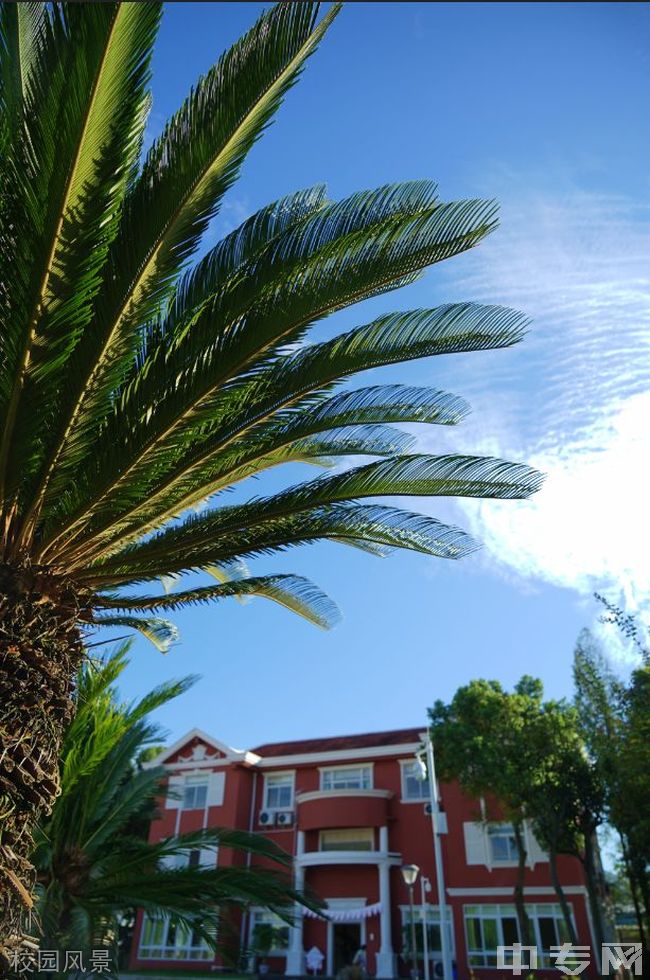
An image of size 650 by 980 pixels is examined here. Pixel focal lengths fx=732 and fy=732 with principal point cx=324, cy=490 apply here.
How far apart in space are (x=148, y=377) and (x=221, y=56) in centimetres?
232

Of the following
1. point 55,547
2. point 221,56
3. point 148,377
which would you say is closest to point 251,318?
point 148,377

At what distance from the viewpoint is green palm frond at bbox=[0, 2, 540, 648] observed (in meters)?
4.55

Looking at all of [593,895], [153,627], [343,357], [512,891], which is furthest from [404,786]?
[343,357]

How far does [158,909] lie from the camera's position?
9445mm

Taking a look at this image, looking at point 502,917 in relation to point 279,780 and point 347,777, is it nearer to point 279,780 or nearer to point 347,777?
point 347,777

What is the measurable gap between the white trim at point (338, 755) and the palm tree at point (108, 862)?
1719 centimetres

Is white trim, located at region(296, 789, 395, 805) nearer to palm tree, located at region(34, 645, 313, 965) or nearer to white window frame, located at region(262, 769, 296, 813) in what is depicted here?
white window frame, located at region(262, 769, 296, 813)

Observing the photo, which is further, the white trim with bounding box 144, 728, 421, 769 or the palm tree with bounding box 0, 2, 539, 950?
the white trim with bounding box 144, 728, 421, 769

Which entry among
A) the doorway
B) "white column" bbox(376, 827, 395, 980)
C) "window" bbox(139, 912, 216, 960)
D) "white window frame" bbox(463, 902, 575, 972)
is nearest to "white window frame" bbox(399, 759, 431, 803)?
"white column" bbox(376, 827, 395, 980)

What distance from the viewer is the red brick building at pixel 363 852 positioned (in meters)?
24.3

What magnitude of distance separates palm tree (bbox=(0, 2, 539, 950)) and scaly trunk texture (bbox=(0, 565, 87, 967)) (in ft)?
0.06

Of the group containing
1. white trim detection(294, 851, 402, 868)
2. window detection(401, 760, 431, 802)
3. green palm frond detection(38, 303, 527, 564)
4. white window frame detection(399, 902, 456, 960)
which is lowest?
white window frame detection(399, 902, 456, 960)

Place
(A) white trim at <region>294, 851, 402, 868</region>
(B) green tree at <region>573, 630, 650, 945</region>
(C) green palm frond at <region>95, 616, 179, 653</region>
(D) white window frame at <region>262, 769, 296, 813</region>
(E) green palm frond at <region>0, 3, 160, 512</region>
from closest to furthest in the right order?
(E) green palm frond at <region>0, 3, 160, 512</region> → (C) green palm frond at <region>95, 616, 179, 653</region> → (B) green tree at <region>573, 630, 650, 945</region> → (A) white trim at <region>294, 851, 402, 868</region> → (D) white window frame at <region>262, 769, 296, 813</region>

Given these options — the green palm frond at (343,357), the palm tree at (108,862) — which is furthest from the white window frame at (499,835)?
the green palm frond at (343,357)
